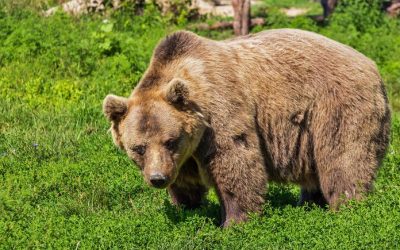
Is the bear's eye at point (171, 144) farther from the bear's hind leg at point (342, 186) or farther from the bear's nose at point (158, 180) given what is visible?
the bear's hind leg at point (342, 186)

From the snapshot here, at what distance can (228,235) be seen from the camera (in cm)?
655

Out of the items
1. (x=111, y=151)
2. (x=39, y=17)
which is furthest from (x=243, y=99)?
(x=39, y=17)

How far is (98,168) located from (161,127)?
1.96m

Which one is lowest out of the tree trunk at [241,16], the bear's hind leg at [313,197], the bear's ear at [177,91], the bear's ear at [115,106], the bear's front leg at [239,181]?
the tree trunk at [241,16]

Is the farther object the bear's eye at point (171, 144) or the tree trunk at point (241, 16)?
the tree trunk at point (241, 16)

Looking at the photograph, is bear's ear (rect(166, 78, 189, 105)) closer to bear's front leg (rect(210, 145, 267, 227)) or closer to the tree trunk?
bear's front leg (rect(210, 145, 267, 227))

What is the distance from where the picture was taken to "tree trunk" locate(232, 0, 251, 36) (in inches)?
548

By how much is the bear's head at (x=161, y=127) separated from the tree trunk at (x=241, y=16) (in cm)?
737

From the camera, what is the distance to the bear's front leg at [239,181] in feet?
22.1

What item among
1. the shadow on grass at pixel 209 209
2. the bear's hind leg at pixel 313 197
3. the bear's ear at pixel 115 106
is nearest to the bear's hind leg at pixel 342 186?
the shadow on grass at pixel 209 209

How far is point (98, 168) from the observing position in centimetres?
838

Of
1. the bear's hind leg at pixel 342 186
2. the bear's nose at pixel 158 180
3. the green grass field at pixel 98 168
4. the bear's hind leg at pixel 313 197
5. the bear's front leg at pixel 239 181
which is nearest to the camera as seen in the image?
the bear's nose at pixel 158 180

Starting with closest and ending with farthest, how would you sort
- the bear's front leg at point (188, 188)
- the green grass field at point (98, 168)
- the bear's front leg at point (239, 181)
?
the green grass field at point (98, 168) → the bear's front leg at point (239, 181) → the bear's front leg at point (188, 188)

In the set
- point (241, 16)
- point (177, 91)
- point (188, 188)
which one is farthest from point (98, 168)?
point (241, 16)
